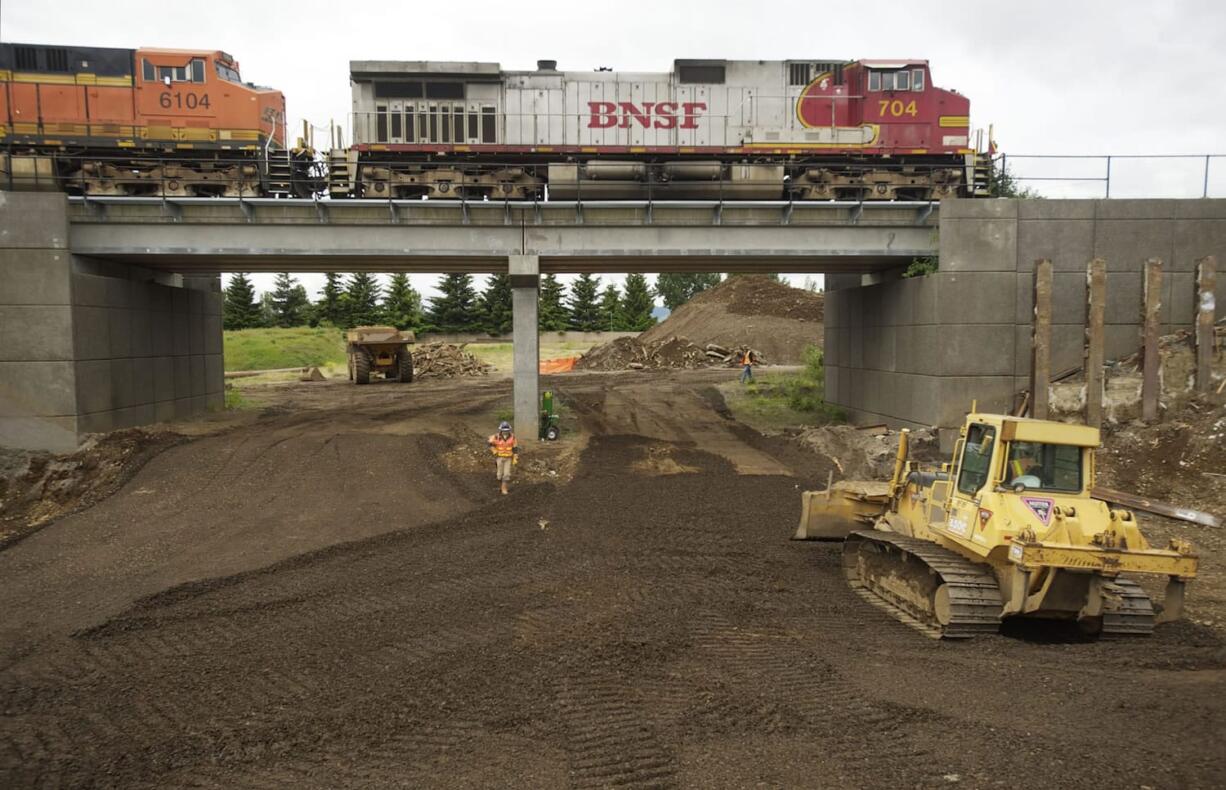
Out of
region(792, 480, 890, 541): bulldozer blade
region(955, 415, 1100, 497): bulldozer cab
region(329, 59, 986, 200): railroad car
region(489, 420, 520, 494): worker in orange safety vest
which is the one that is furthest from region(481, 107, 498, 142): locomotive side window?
region(955, 415, 1100, 497): bulldozer cab

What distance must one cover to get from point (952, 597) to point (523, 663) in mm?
4284

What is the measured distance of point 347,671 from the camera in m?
7.27

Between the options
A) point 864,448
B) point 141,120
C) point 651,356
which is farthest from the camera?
point 651,356

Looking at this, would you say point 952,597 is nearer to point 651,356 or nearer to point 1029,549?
point 1029,549

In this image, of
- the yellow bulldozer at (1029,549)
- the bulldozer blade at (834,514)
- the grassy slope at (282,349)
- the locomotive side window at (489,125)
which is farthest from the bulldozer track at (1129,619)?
the grassy slope at (282,349)

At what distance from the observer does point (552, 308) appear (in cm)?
6819

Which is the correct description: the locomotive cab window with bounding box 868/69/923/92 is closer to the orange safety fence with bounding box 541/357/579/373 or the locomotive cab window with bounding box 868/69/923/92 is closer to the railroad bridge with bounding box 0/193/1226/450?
the railroad bridge with bounding box 0/193/1226/450

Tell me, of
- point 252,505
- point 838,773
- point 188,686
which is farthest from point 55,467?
point 838,773

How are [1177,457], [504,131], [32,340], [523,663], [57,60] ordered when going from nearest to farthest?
1. [523,663]
2. [1177,457]
3. [32,340]
4. [57,60]
5. [504,131]

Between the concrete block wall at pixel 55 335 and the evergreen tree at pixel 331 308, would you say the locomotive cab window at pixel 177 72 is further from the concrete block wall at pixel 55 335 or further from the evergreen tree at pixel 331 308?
the evergreen tree at pixel 331 308

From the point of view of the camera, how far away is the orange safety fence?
144 feet

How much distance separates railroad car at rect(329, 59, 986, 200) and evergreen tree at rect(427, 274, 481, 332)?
143ft

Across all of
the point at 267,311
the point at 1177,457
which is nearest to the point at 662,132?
the point at 1177,457

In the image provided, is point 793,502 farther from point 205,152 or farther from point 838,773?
point 205,152
